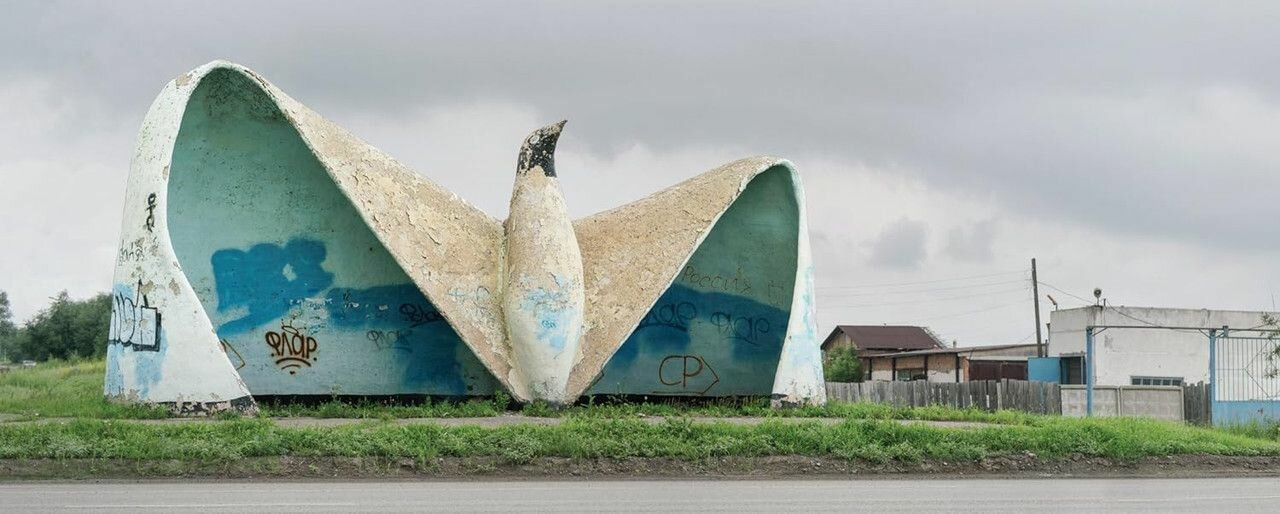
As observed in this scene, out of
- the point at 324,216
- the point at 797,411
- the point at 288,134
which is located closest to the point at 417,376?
the point at 324,216

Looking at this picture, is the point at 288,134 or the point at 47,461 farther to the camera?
the point at 288,134

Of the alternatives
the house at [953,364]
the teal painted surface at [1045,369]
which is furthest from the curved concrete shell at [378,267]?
the house at [953,364]

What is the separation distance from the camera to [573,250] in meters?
22.2

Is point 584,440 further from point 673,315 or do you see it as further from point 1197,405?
point 1197,405

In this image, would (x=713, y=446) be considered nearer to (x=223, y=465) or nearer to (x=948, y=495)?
(x=948, y=495)

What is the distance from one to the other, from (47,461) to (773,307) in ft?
49.8

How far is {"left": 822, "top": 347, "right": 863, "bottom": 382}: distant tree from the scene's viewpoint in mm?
55656

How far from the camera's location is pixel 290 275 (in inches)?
926

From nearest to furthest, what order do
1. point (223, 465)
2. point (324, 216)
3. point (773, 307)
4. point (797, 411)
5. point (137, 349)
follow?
point (223, 465) < point (137, 349) < point (797, 411) < point (324, 216) < point (773, 307)

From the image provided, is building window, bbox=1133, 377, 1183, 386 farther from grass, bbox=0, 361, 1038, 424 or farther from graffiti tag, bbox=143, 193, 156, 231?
graffiti tag, bbox=143, 193, 156, 231

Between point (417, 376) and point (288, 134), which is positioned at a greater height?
point (288, 134)

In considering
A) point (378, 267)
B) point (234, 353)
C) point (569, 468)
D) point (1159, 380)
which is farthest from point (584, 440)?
point (1159, 380)

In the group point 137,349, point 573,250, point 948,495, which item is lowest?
point 948,495

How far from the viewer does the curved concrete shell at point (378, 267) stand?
20.5 meters
